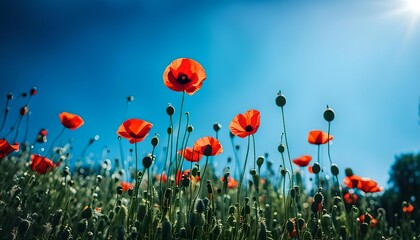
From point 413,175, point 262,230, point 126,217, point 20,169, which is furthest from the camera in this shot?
point 413,175

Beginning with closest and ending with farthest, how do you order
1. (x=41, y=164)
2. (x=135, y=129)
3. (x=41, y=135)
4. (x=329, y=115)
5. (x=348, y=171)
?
(x=135, y=129), (x=329, y=115), (x=41, y=164), (x=348, y=171), (x=41, y=135)

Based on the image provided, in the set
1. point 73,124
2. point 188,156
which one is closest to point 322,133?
point 188,156

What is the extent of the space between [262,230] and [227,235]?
0.67 metres

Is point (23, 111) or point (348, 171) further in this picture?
point (23, 111)

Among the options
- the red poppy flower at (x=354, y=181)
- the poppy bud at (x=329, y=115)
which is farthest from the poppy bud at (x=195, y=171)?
the red poppy flower at (x=354, y=181)

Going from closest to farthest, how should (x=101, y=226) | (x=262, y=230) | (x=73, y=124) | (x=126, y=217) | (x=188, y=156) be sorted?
(x=262, y=230) < (x=101, y=226) < (x=126, y=217) < (x=188, y=156) < (x=73, y=124)

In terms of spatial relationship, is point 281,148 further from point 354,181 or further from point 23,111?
point 23,111

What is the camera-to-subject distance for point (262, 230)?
2131mm

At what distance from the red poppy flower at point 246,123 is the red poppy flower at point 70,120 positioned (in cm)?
160

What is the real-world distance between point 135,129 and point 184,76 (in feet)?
1.84

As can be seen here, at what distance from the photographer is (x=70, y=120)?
3.71 meters

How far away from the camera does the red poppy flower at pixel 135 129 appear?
282 centimetres

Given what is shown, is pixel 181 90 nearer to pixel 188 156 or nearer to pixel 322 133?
pixel 188 156

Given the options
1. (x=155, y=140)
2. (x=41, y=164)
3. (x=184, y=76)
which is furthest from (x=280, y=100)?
(x=41, y=164)
